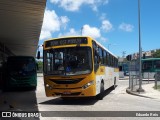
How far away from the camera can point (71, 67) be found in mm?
14516

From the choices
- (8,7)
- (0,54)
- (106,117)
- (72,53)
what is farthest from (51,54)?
(0,54)

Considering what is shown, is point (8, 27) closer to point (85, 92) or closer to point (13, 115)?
point (85, 92)

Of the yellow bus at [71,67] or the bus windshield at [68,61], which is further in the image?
the bus windshield at [68,61]

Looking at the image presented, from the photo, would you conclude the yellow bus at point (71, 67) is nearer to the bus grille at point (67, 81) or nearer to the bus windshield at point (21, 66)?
the bus grille at point (67, 81)

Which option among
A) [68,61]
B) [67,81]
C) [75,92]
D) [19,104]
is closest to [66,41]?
[68,61]

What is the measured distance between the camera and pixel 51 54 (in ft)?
49.8

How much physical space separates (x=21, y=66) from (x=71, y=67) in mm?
10660

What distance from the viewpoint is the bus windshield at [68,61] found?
14.4 meters

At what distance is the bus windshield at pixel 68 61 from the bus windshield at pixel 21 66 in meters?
9.28

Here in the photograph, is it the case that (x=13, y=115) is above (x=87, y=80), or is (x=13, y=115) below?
below

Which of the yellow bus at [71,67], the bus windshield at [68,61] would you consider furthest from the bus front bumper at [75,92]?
Answer: the bus windshield at [68,61]

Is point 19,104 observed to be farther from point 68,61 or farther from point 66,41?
point 66,41

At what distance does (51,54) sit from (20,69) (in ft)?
31.0

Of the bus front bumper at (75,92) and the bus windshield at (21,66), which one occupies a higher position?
the bus windshield at (21,66)
